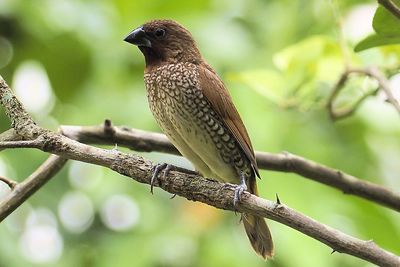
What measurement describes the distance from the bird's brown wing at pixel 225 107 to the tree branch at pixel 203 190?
0.79 meters

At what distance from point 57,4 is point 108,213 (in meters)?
1.21

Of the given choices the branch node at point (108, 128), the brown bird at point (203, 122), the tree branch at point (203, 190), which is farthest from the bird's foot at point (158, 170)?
the brown bird at point (203, 122)

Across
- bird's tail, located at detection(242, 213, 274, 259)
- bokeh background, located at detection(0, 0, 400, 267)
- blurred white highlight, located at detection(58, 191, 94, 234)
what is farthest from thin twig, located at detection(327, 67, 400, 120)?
blurred white highlight, located at detection(58, 191, 94, 234)

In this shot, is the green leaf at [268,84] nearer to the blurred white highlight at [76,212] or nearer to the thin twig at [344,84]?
the thin twig at [344,84]

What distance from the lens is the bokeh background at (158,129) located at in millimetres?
3699

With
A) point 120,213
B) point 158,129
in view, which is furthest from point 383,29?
point 120,213

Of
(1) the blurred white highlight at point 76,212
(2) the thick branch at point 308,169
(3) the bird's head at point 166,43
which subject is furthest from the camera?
(1) the blurred white highlight at point 76,212

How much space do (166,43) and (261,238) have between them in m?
1.00

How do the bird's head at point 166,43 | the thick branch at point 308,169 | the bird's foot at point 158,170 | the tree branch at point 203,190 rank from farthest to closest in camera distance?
the bird's head at point 166,43
the thick branch at point 308,169
the bird's foot at point 158,170
the tree branch at point 203,190

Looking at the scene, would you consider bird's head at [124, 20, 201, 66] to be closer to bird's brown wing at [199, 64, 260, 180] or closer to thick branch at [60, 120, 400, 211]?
bird's brown wing at [199, 64, 260, 180]

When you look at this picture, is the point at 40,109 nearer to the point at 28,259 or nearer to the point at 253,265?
the point at 28,259

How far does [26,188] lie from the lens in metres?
2.89

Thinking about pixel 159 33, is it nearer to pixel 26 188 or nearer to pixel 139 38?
pixel 139 38

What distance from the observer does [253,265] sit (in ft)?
12.5
